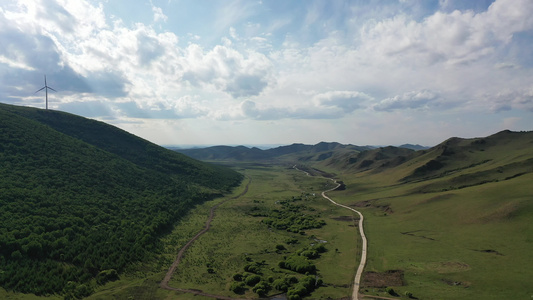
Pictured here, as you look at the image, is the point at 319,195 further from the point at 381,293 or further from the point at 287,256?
the point at 381,293

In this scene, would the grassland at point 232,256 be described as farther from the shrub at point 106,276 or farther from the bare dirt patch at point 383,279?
the bare dirt patch at point 383,279

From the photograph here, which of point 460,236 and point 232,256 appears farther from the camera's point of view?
point 460,236

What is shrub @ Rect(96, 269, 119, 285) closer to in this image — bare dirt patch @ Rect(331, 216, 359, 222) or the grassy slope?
the grassy slope

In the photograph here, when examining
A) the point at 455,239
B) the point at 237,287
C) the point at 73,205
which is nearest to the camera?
the point at 237,287

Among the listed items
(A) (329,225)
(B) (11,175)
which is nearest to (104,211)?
(B) (11,175)

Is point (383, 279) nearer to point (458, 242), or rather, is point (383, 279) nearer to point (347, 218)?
point (458, 242)

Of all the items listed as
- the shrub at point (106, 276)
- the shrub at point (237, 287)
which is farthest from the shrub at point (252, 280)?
the shrub at point (106, 276)

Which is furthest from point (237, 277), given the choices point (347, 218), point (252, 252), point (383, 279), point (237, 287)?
point (347, 218)

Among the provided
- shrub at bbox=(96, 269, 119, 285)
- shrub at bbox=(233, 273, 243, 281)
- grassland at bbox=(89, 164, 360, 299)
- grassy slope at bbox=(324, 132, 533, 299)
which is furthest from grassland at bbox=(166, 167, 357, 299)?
shrub at bbox=(96, 269, 119, 285)
